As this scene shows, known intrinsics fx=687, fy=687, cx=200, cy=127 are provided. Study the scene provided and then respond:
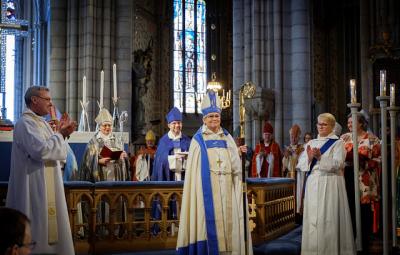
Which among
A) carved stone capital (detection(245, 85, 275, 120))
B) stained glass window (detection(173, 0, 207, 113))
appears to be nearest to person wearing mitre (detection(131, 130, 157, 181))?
carved stone capital (detection(245, 85, 275, 120))

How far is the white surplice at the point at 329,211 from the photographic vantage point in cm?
735

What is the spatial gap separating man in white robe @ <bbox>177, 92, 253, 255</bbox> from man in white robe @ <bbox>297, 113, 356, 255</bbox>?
0.82 m

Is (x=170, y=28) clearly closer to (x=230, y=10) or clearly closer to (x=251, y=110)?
(x=230, y=10)

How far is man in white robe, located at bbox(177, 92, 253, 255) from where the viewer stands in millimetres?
6922

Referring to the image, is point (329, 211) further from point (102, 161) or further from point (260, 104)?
point (260, 104)

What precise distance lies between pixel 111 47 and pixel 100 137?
864 centimetres

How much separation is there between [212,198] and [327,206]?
4.31 feet

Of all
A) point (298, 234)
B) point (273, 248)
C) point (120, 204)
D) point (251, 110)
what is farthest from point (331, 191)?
point (251, 110)

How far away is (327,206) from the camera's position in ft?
24.2

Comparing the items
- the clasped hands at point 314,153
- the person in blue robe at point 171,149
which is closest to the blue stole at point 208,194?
the clasped hands at point 314,153

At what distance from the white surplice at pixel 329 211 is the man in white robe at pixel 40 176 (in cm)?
283

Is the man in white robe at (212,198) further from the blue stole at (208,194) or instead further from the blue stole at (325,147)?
the blue stole at (325,147)

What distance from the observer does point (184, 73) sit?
26.0 m

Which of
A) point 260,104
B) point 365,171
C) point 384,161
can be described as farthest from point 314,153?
point 260,104
